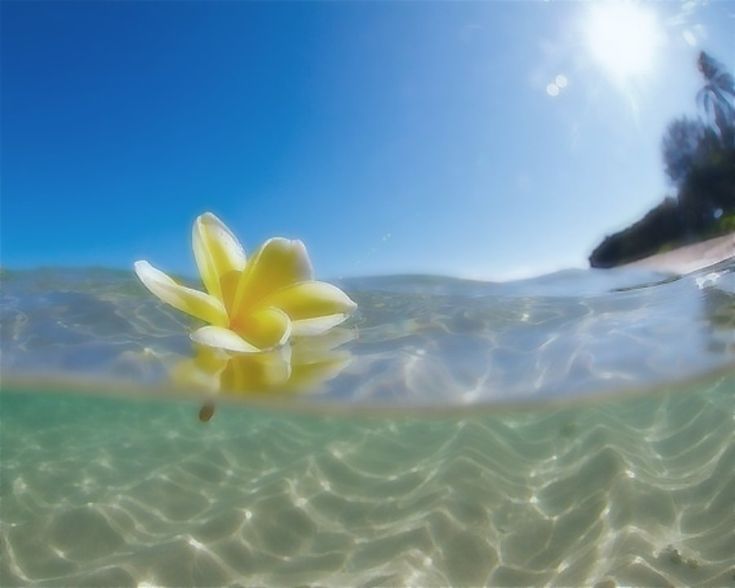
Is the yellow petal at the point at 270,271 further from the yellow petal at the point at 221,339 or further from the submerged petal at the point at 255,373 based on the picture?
the submerged petal at the point at 255,373

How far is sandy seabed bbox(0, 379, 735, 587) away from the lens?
3.28 meters

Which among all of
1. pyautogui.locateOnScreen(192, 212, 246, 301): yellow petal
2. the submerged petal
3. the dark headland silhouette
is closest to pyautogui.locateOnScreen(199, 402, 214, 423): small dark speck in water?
pyautogui.locateOnScreen(192, 212, 246, 301): yellow petal

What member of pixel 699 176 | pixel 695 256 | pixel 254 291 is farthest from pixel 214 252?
pixel 695 256

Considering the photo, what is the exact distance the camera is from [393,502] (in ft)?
13.5

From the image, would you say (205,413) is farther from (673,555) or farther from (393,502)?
(673,555)

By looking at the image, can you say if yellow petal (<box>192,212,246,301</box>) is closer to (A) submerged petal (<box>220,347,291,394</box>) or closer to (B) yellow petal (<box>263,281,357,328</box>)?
(B) yellow petal (<box>263,281,357,328</box>)

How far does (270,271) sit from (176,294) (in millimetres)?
453

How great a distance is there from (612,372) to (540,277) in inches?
147

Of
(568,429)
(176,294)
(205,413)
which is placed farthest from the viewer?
(568,429)

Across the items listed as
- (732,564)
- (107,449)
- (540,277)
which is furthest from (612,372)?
(107,449)

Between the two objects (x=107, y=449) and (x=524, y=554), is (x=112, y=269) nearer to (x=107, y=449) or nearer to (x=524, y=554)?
(x=107, y=449)

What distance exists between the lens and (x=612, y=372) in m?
5.40

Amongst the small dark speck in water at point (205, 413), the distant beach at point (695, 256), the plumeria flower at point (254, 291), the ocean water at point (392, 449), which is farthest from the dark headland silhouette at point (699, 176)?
the small dark speck in water at point (205, 413)

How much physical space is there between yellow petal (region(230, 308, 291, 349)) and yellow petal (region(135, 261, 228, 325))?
147mm
